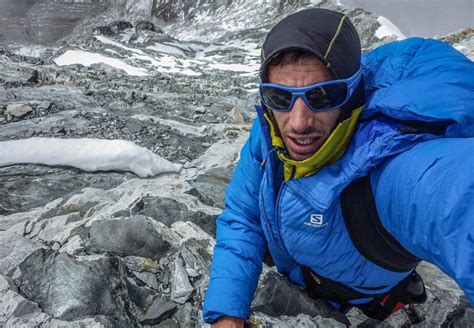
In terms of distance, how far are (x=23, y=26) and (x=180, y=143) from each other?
77706 mm

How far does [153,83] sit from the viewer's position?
15516mm

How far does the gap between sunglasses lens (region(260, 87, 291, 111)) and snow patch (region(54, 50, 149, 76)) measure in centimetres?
1885

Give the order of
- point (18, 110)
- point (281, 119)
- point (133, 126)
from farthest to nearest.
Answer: point (18, 110) → point (133, 126) → point (281, 119)

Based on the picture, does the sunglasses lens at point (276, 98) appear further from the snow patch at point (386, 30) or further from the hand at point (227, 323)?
the snow patch at point (386, 30)

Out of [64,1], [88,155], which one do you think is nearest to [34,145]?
[88,155]

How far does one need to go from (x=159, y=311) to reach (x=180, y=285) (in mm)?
307

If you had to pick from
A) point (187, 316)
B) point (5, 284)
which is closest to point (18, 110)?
point (5, 284)

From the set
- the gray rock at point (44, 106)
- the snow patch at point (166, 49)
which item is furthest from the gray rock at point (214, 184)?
the snow patch at point (166, 49)

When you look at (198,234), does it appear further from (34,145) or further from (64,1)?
(64,1)

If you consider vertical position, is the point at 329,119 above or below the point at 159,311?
above

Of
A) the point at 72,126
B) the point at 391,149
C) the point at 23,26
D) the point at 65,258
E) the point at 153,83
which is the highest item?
the point at 391,149

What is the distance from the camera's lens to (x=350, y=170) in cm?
186

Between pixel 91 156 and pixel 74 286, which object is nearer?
pixel 74 286

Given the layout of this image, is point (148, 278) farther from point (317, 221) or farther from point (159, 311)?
point (317, 221)
